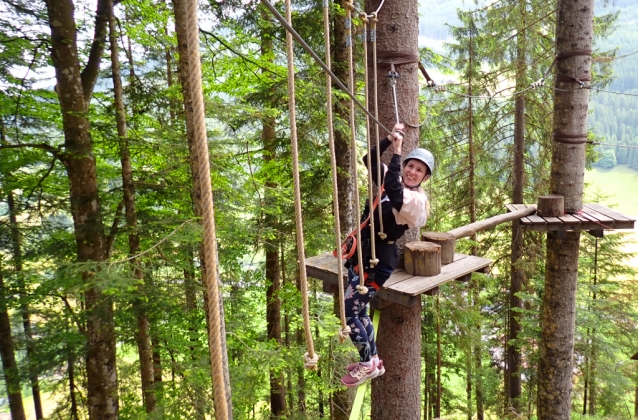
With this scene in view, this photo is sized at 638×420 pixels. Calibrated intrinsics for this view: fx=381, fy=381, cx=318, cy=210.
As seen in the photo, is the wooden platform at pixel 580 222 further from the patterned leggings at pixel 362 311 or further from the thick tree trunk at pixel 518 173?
the thick tree trunk at pixel 518 173


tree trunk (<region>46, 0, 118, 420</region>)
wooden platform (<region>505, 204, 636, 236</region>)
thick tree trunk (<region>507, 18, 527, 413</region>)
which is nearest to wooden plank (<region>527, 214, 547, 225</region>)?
wooden platform (<region>505, 204, 636, 236</region>)

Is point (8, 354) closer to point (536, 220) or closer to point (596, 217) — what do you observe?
point (536, 220)

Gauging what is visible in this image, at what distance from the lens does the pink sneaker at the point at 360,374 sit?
2.80 m

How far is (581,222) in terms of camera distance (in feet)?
13.8

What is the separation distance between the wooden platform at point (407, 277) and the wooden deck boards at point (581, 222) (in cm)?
142

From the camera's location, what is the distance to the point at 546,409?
4863 millimetres

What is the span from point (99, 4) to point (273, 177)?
343 cm

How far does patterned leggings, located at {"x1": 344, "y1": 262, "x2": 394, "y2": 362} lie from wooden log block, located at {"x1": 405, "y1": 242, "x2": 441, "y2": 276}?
0.28 m

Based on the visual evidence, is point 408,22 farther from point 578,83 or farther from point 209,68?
point 209,68

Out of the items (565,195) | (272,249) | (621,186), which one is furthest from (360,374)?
(621,186)

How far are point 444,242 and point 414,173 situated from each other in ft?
2.77

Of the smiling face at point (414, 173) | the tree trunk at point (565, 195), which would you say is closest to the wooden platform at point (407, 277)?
the smiling face at point (414, 173)

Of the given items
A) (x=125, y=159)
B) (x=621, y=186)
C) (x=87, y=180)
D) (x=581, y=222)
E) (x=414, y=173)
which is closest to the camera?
(x=414, y=173)

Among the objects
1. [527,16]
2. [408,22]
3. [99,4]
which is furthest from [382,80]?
[527,16]
